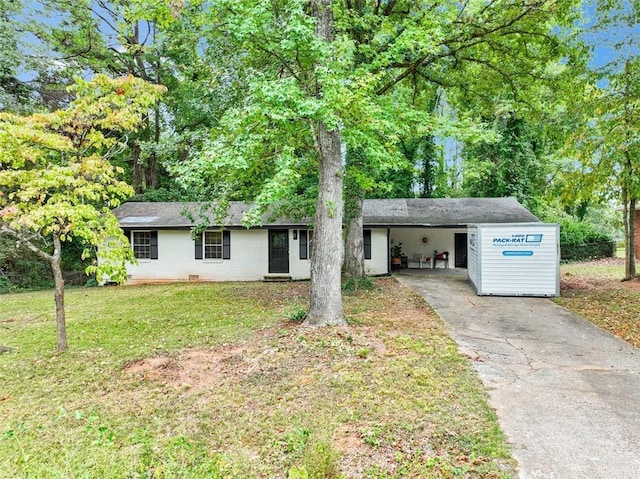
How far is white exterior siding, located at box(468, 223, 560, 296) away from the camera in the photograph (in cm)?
1020

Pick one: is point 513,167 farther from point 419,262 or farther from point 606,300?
point 606,300

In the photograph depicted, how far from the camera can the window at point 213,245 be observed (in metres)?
15.9

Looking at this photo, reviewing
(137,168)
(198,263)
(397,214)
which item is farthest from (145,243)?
(397,214)

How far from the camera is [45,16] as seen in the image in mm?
15391

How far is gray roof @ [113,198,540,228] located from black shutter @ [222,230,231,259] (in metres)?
0.60

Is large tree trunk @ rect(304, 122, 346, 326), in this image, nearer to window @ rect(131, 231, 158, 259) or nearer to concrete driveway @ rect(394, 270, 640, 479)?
concrete driveway @ rect(394, 270, 640, 479)

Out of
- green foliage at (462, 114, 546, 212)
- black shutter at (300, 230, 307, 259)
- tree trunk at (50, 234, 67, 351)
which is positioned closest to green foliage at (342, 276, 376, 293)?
black shutter at (300, 230, 307, 259)

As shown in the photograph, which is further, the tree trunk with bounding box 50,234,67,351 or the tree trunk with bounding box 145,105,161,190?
the tree trunk with bounding box 145,105,161,190

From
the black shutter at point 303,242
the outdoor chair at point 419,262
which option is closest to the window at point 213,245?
the black shutter at point 303,242

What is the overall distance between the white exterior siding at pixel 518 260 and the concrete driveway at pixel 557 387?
1.66 meters

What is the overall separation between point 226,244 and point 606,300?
12.7 meters

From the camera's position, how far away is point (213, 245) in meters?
15.9

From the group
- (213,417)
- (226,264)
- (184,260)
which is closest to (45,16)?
(184,260)

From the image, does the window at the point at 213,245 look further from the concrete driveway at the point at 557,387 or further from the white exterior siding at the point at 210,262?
the concrete driveway at the point at 557,387
